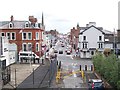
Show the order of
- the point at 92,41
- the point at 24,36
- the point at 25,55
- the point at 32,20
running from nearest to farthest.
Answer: the point at 25,55, the point at 24,36, the point at 32,20, the point at 92,41

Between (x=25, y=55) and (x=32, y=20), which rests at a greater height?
(x=32, y=20)

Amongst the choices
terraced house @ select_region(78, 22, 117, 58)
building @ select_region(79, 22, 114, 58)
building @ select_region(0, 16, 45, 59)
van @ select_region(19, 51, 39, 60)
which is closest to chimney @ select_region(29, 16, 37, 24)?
building @ select_region(0, 16, 45, 59)

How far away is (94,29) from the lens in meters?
55.4

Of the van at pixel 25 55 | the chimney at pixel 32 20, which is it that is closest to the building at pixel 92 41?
the chimney at pixel 32 20

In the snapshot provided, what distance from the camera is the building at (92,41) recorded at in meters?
55.4

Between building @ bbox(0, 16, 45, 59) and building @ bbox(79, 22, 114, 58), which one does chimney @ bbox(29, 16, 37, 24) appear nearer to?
building @ bbox(0, 16, 45, 59)

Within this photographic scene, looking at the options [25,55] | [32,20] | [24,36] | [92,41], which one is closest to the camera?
[25,55]

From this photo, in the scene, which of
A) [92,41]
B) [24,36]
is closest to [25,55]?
[24,36]

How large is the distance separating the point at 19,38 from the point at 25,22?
324cm

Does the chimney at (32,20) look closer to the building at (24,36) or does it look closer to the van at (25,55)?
the building at (24,36)

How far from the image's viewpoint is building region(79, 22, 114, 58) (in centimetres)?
5536

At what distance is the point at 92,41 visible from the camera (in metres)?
56.0

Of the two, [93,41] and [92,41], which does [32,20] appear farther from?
[93,41]

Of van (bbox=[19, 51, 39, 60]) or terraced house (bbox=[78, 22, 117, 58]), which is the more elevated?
Result: terraced house (bbox=[78, 22, 117, 58])
